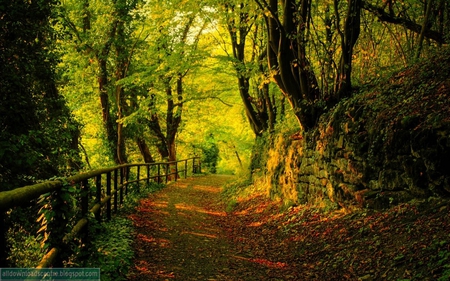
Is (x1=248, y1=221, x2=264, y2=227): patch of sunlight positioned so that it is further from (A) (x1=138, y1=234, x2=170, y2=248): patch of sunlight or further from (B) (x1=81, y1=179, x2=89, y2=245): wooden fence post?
(B) (x1=81, y1=179, x2=89, y2=245): wooden fence post

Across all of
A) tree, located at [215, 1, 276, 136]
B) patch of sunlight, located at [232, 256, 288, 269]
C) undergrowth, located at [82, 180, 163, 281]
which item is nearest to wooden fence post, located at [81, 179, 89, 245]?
undergrowth, located at [82, 180, 163, 281]

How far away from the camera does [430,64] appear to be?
273 inches

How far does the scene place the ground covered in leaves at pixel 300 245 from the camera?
15.1 ft

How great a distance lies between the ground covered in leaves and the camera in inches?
181

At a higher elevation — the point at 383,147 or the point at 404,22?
the point at 404,22

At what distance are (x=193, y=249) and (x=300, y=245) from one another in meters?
1.99

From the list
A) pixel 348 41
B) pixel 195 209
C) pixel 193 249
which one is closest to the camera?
pixel 193 249

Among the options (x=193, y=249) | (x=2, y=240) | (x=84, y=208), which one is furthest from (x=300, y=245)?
(x=2, y=240)

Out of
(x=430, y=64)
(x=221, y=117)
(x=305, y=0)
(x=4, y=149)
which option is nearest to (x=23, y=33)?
(x=4, y=149)

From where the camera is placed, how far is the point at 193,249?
6.73 metres

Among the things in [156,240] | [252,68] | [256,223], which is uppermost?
[252,68]

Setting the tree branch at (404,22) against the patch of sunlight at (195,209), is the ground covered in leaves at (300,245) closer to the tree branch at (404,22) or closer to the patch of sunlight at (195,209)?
the patch of sunlight at (195,209)

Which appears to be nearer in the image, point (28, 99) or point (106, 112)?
point (28, 99)

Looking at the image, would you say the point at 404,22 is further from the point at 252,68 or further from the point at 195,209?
the point at 195,209
